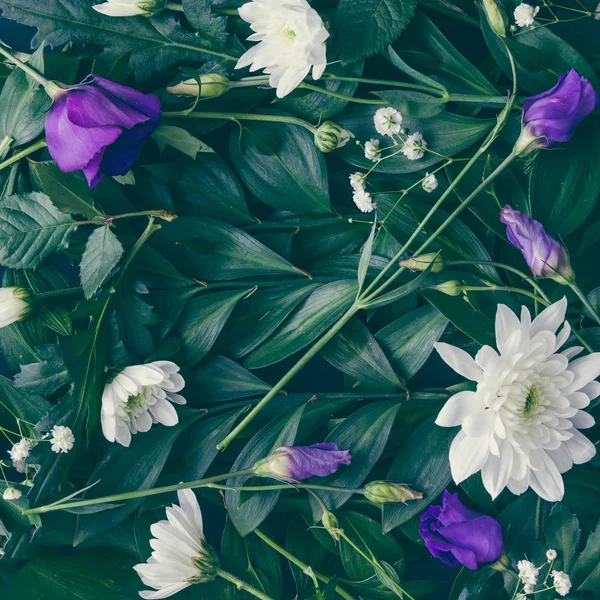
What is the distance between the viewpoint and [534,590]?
23.9 inches

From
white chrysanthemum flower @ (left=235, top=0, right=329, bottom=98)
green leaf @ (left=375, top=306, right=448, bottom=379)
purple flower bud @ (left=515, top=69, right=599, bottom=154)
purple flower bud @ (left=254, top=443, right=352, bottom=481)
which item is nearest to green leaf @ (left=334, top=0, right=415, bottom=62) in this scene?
white chrysanthemum flower @ (left=235, top=0, right=329, bottom=98)

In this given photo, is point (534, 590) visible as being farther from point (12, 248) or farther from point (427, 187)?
point (12, 248)

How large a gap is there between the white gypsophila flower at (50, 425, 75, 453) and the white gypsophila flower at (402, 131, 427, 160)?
382 mm

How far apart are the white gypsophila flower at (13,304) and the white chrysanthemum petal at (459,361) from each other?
14.1 inches

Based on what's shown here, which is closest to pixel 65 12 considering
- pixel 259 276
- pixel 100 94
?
pixel 100 94

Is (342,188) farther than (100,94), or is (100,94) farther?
(342,188)

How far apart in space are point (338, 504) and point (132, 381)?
22 centimetres

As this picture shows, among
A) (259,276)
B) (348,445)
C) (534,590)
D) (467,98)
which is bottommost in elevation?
(534,590)

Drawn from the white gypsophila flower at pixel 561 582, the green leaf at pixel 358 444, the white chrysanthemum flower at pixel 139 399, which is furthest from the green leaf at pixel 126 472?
the white gypsophila flower at pixel 561 582

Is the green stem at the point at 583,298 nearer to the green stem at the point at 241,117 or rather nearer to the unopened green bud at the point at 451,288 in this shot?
the unopened green bud at the point at 451,288

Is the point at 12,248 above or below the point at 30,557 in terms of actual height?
above

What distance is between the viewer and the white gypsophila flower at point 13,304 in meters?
0.59

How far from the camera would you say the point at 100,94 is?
54 cm

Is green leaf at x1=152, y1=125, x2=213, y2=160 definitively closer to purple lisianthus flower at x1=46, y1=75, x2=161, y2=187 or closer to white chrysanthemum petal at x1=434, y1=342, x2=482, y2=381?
purple lisianthus flower at x1=46, y1=75, x2=161, y2=187
